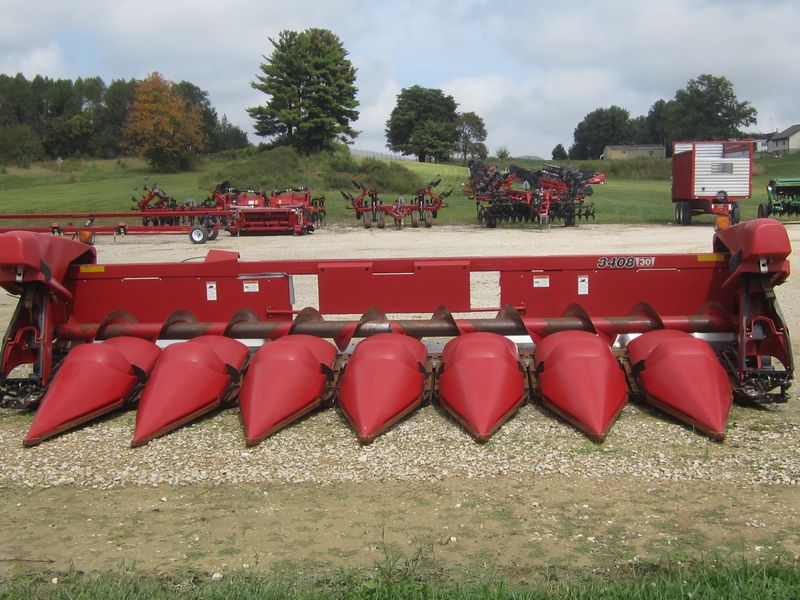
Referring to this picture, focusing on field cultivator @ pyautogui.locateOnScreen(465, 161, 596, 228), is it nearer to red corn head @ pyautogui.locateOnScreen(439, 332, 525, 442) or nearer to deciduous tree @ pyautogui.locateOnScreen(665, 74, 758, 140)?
red corn head @ pyautogui.locateOnScreen(439, 332, 525, 442)

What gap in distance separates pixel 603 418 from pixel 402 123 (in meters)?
99.0

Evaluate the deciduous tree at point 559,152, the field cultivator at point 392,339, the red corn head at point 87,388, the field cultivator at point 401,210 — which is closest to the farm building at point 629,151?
the deciduous tree at point 559,152

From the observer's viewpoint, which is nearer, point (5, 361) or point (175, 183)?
point (5, 361)

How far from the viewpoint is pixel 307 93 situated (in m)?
59.8

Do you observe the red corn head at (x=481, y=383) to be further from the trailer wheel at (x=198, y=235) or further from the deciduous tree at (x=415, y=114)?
the deciduous tree at (x=415, y=114)

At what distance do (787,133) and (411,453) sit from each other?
453ft

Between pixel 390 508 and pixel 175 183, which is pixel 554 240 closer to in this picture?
pixel 390 508

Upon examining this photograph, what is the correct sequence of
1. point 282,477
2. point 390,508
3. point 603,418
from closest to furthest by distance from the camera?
point 390,508 < point 282,477 < point 603,418

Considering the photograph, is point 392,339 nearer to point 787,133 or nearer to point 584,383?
point 584,383

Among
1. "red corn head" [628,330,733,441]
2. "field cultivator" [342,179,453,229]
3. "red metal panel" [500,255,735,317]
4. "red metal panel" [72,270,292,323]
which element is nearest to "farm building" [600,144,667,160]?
"field cultivator" [342,179,453,229]

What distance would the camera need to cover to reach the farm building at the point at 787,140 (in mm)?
122119

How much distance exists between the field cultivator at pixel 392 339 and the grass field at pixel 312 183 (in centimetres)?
2501

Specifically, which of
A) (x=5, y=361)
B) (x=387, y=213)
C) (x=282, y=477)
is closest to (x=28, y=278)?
(x=5, y=361)

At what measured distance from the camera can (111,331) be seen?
5844 millimetres
